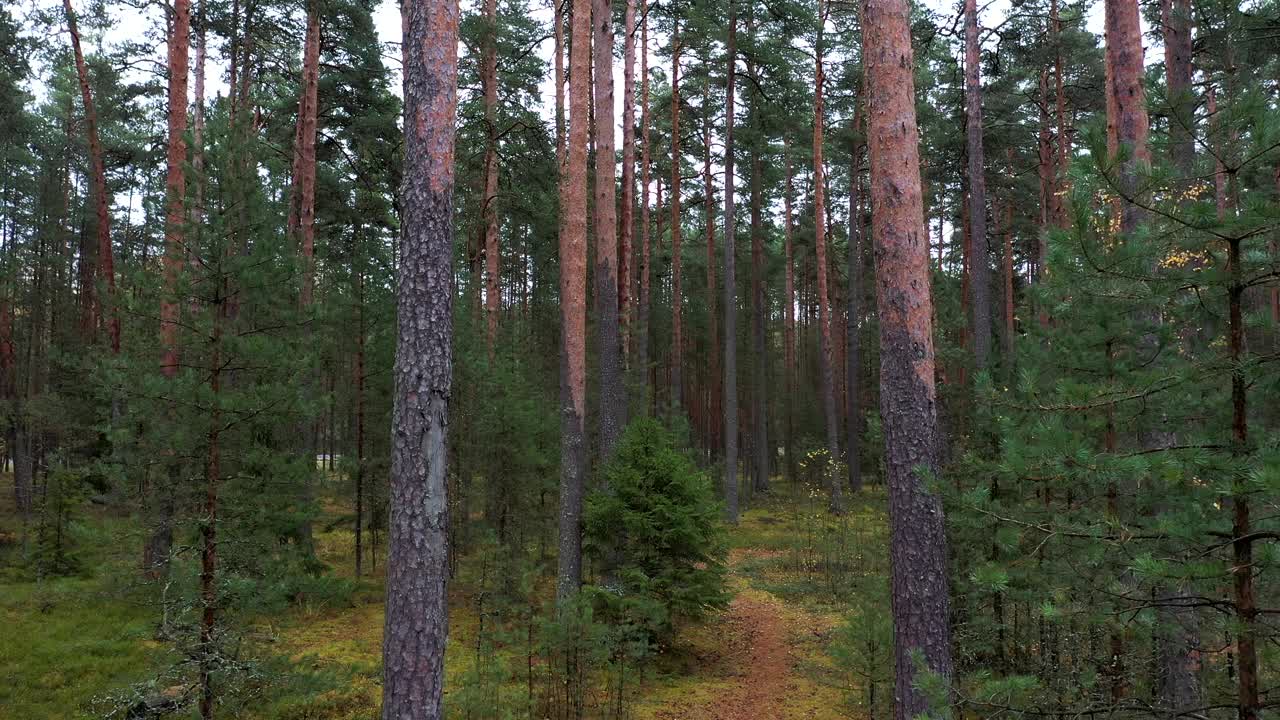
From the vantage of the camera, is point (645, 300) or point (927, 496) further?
point (645, 300)

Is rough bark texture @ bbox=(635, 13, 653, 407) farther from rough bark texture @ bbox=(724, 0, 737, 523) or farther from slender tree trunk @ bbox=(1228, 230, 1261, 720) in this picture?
slender tree trunk @ bbox=(1228, 230, 1261, 720)

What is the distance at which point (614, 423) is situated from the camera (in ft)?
32.2

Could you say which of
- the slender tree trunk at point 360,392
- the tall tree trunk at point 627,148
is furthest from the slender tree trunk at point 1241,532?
the slender tree trunk at point 360,392

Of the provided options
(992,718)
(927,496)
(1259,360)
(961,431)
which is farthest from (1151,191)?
(961,431)

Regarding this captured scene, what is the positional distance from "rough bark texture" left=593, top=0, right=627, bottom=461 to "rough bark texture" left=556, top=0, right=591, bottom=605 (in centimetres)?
33

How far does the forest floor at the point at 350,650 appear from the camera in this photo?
6.24 meters

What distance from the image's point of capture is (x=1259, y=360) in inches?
112

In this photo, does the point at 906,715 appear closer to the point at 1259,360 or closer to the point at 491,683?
the point at 1259,360

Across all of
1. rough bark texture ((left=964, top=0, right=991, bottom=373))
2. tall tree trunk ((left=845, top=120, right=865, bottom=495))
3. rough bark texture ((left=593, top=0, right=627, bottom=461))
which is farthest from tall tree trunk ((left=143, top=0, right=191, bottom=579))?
tall tree trunk ((left=845, top=120, right=865, bottom=495))

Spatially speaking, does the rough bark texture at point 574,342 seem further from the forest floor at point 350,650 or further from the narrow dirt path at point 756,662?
the narrow dirt path at point 756,662

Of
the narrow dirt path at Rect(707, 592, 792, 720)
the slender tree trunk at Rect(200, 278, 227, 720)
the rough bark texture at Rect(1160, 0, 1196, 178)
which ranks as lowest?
the narrow dirt path at Rect(707, 592, 792, 720)

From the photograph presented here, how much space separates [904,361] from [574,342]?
5263 millimetres

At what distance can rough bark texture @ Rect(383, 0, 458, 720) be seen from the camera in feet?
15.2

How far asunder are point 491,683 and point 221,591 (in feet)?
9.66
